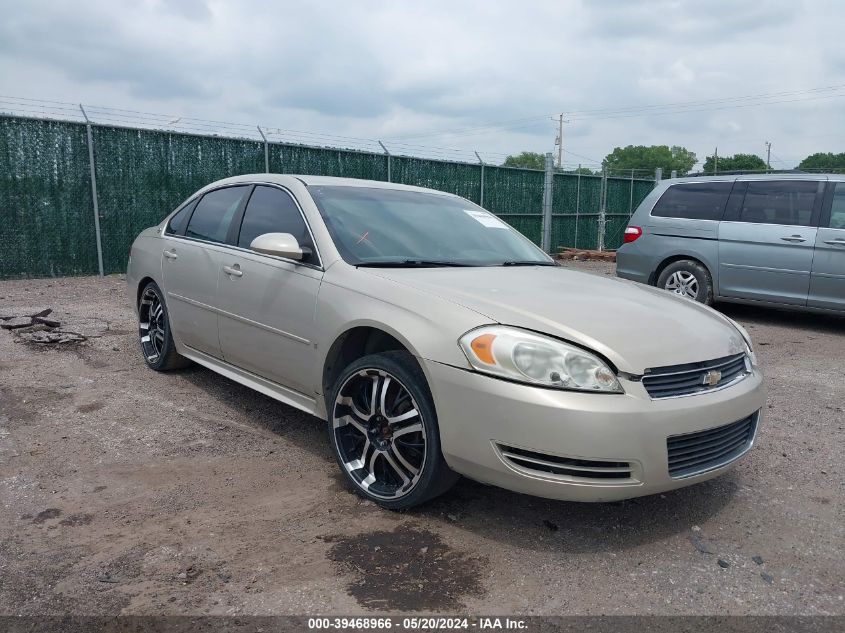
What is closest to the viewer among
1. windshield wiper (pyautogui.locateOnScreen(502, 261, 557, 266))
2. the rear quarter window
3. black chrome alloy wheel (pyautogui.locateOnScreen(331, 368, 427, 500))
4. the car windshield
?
black chrome alloy wheel (pyautogui.locateOnScreen(331, 368, 427, 500))

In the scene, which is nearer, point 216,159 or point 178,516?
point 178,516

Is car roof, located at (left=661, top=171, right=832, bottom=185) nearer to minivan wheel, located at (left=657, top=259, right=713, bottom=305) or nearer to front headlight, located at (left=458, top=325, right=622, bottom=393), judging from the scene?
minivan wheel, located at (left=657, top=259, right=713, bottom=305)

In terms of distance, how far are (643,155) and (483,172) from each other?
A: 3054 inches

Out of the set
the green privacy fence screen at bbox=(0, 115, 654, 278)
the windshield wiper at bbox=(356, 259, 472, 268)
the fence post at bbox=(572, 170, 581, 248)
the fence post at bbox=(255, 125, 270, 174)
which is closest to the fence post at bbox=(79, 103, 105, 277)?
the green privacy fence screen at bbox=(0, 115, 654, 278)

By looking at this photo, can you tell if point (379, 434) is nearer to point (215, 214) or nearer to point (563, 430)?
point (563, 430)

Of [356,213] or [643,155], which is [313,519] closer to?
[356,213]

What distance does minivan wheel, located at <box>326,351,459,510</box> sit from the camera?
2982mm

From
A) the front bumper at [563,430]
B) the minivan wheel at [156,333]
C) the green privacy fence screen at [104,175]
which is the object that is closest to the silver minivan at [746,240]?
the front bumper at [563,430]

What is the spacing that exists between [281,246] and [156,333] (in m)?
2.35

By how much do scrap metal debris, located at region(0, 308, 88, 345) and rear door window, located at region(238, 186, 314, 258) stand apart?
2980mm

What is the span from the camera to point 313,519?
3.14 meters

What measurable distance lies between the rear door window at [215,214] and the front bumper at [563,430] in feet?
7.89

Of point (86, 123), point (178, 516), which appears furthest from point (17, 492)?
point (86, 123)

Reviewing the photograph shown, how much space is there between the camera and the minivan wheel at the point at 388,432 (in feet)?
9.78
